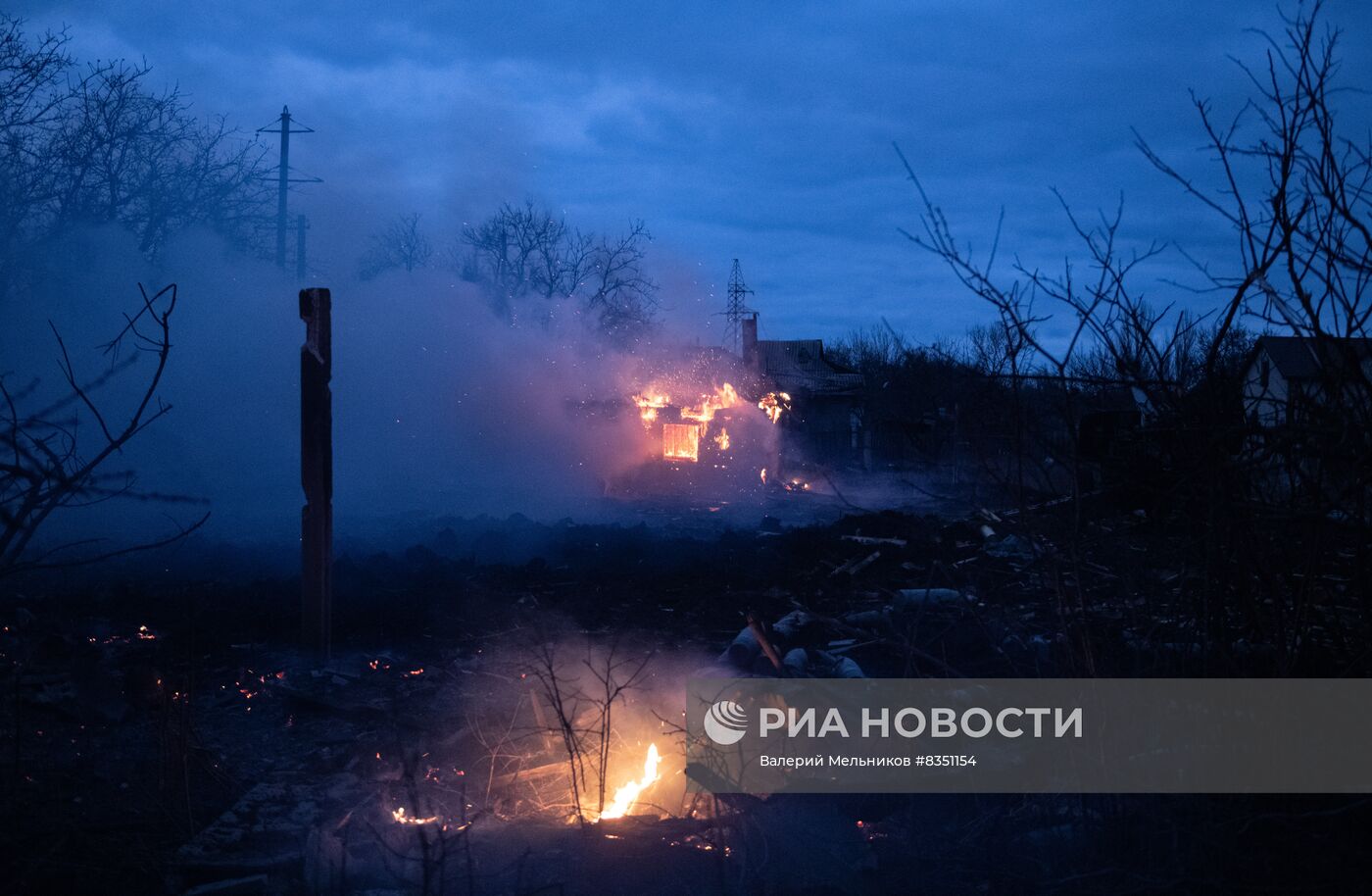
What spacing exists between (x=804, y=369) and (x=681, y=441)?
16145 mm

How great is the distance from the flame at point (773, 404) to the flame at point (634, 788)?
21.6 meters

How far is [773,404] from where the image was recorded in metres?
26.8

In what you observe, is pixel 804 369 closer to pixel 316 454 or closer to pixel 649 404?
pixel 649 404

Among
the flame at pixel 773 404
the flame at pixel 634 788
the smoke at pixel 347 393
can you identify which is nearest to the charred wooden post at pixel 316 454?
the flame at pixel 634 788

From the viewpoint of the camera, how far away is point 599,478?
78.0ft

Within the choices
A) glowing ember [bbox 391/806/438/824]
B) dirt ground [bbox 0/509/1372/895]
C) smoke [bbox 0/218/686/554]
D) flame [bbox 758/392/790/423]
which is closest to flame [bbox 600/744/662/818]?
dirt ground [bbox 0/509/1372/895]

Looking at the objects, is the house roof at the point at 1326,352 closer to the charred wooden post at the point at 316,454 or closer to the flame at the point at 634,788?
the flame at the point at 634,788

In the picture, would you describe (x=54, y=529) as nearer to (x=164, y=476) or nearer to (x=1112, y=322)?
(x=164, y=476)

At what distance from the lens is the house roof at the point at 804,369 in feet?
111

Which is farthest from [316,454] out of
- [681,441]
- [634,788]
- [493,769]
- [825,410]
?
[825,410]

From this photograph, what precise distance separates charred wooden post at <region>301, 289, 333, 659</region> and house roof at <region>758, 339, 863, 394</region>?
25603mm

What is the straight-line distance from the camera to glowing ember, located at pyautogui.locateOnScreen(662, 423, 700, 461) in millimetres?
25438

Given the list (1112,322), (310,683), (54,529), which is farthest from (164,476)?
(1112,322)

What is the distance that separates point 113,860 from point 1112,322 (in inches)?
186
